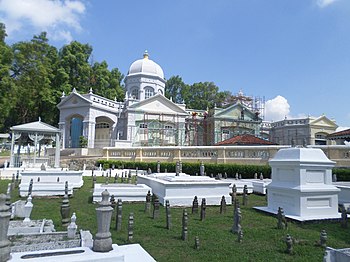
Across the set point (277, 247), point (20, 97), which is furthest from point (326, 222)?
point (20, 97)

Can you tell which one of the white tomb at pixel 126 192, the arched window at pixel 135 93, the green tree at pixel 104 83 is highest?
the green tree at pixel 104 83

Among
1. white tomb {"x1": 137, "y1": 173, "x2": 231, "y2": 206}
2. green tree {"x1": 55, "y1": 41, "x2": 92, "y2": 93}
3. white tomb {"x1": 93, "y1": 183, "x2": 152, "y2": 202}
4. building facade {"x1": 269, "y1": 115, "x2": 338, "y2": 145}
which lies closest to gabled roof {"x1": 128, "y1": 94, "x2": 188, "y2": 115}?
green tree {"x1": 55, "y1": 41, "x2": 92, "y2": 93}

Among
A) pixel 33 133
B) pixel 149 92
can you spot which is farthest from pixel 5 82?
pixel 149 92

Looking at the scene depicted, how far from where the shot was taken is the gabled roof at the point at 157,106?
3553 centimetres

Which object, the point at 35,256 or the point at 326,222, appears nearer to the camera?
the point at 35,256

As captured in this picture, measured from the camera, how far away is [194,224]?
25.3 feet

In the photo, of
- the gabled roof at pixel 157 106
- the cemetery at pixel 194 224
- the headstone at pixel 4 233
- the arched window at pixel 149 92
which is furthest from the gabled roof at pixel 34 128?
the arched window at pixel 149 92

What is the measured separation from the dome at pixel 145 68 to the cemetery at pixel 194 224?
3205 centimetres

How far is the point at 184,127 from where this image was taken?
37.8 m

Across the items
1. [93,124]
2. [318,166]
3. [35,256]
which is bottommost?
[35,256]

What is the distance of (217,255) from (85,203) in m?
6.61

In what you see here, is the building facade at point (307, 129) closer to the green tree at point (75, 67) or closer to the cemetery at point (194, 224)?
the green tree at point (75, 67)

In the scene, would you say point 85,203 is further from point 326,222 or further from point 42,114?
point 42,114

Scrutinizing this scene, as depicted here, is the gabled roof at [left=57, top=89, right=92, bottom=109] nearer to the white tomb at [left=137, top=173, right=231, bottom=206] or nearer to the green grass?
the white tomb at [left=137, top=173, right=231, bottom=206]
